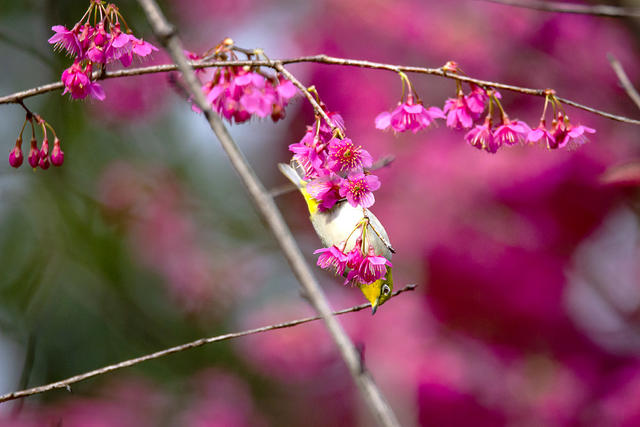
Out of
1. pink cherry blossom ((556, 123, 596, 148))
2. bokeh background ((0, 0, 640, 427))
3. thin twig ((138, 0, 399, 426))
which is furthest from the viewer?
bokeh background ((0, 0, 640, 427))

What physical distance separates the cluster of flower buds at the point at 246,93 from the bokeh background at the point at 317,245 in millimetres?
686

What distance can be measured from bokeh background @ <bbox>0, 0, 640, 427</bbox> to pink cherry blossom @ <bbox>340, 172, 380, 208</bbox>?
79 centimetres

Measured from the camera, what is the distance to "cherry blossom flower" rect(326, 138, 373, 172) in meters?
0.90

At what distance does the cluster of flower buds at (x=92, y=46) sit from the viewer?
3.27 feet

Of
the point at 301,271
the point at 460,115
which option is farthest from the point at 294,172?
the point at 301,271

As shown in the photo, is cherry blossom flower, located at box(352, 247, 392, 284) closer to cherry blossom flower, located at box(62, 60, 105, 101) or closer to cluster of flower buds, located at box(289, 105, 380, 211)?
cluster of flower buds, located at box(289, 105, 380, 211)

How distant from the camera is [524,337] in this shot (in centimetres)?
317

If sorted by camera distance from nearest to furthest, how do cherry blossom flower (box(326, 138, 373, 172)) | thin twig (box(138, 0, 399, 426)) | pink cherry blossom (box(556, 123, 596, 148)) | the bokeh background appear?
thin twig (box(138, 0, 399, 426)), cherry blossom flower (box(326, 138, 373, 172)), pink cherry blossom (box(556, 123, 596, 148)), the bokeh background

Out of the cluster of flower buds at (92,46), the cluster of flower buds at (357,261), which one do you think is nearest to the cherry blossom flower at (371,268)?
the cluster of flower buds at (357,261)

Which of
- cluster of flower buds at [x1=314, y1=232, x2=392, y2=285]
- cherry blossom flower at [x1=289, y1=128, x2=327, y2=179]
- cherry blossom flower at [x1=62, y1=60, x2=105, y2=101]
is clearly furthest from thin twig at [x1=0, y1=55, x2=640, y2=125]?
cluster of flower buds at [x1=314, y1=232, x2=392, y2=285]

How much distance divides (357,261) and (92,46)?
0.53m

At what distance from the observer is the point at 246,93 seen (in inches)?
44.3

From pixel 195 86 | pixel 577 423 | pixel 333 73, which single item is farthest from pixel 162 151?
pixel 195 86

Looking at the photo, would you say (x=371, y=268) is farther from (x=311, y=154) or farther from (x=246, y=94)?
(x=246, y=94)
